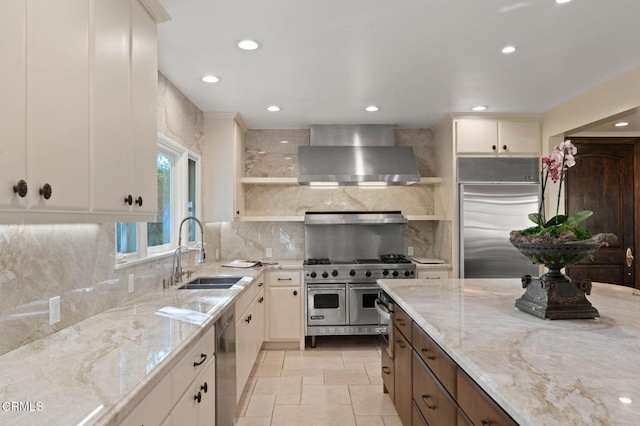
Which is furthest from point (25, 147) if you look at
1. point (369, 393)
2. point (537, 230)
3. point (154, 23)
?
point (369, 393)

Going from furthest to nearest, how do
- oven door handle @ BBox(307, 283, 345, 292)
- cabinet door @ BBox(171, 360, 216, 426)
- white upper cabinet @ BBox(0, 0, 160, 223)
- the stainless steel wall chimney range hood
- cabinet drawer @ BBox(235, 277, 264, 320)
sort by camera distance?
1. the stainless steel wall chimney range hood
2. oven door handle @ BBox(307, 283, 345, 292)
3. cabinet drawer @ BBox(235, 277, 264, 320)
4. cabinet door @ BBox(171, 360, 216, 426)
5. white upper cabinet @ BBox(0, 0, 160, 223)

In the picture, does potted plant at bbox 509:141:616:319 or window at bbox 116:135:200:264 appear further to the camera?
window at bbox 116:135:200:264

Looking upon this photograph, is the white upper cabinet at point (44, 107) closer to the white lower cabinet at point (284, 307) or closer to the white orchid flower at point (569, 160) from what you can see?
the white orchid flower at point (569, 160)

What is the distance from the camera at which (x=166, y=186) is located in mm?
3453

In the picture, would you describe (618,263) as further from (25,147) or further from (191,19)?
(25,147)

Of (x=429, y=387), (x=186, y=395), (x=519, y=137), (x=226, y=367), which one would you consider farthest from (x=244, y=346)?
(x=519, y=137)

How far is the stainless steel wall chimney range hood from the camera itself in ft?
14.4

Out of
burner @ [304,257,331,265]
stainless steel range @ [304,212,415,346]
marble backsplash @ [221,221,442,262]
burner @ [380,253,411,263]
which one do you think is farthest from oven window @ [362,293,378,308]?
marble backsplash @ [221,221,442,262]

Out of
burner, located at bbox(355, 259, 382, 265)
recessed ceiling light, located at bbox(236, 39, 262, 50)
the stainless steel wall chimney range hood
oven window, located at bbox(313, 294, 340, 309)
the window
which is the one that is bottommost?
oven window, located at bbox(313, 294, 340, 309)

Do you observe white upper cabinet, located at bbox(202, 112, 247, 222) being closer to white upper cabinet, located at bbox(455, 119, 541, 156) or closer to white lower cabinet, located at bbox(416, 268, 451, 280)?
white lower cabinet, located at bbox(416, 268, 451, 280)

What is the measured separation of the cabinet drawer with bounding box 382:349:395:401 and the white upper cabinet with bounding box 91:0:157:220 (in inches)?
76.0

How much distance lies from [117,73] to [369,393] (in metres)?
2.84

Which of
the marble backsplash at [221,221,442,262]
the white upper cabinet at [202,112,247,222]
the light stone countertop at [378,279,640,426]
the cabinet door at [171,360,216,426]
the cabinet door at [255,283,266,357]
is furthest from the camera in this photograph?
the marble backsplash at [221,221,442,262]

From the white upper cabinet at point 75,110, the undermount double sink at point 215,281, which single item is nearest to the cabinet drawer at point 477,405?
the white upper cabinet at point 75,110
